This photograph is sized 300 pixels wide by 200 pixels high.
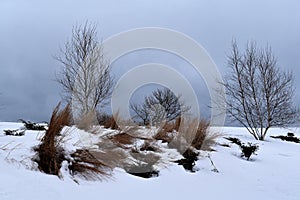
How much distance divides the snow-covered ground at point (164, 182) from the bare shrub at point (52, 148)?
13 cm

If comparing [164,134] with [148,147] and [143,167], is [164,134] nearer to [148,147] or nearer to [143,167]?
[148,147]

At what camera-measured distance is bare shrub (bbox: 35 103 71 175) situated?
Answer: 3.16m

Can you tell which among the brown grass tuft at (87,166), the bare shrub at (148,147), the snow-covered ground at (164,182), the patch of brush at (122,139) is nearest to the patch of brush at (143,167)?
the snow-covered ground at (164,182)

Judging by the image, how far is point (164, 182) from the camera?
3.90 metres

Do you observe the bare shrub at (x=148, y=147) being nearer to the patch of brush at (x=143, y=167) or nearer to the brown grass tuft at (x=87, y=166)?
the patch of brush at (x=143, y=167)

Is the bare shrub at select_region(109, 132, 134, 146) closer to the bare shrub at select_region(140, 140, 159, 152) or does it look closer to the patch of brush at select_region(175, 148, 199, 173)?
the bare shrub at select_region(140, 140, 159, 152)

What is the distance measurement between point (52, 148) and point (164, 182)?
1.60 m

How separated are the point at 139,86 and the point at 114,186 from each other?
6.08m

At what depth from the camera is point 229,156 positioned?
653 cm

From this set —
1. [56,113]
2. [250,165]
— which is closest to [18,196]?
[56,113]

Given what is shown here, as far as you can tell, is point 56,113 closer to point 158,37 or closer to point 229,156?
point 229,156

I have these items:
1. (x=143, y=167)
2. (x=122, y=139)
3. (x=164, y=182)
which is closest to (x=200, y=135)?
(x=122, y=139)

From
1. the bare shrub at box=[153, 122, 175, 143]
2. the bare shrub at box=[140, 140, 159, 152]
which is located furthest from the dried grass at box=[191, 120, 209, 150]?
the bare shrub at box=[140, 140, 159, 152]

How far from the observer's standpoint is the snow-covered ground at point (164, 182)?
2506 mm
